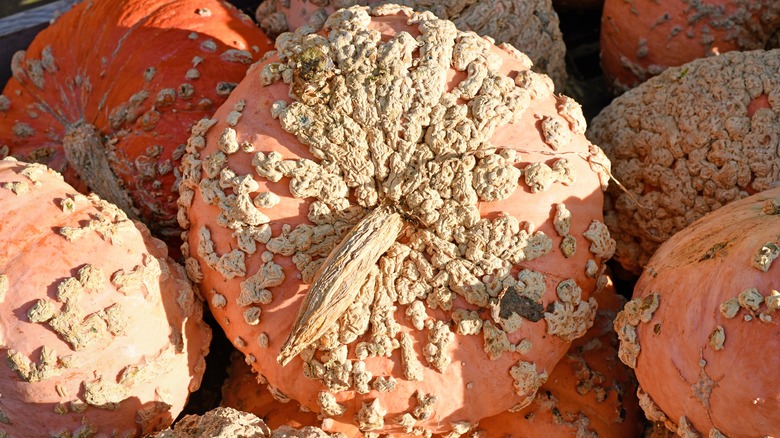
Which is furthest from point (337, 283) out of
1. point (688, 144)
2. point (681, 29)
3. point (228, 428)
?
point (681, 29)

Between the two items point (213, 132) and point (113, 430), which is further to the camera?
point (213, 132)

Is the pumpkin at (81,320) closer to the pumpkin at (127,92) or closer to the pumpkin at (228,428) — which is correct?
the pumpkin at (228,428)

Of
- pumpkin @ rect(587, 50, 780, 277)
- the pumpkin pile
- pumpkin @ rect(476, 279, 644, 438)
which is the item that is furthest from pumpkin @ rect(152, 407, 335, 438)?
pumpkin @ rect(587, 50, 780, 277)

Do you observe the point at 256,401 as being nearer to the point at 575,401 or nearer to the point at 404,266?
the point at 404,266

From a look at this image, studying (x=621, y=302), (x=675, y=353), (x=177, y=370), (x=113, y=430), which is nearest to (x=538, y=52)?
(x=621, y=302)

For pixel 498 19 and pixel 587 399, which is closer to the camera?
pixel 587 399

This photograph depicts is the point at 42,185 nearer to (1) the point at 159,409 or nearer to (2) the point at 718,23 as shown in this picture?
(1) the point at 159,409

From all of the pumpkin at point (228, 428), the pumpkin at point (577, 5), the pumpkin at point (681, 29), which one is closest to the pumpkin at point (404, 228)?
the pumpkin at point (228, 428)
